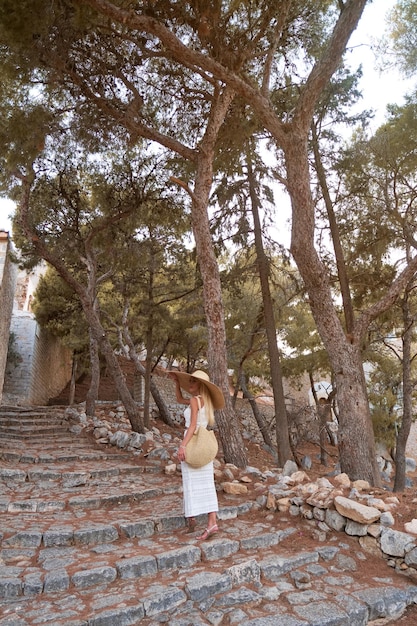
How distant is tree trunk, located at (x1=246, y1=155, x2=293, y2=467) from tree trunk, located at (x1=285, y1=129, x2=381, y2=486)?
2.72 metres

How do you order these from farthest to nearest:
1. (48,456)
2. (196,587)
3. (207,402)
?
(48,456) < (207,402) < (196,587)

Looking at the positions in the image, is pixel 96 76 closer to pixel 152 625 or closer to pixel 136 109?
pixel 136 109

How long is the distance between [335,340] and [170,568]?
334 cm

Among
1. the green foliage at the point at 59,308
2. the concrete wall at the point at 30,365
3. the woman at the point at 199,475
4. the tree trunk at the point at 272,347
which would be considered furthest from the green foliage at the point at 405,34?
the concrete wall at the point at 30,365

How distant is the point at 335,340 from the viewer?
18.1ft

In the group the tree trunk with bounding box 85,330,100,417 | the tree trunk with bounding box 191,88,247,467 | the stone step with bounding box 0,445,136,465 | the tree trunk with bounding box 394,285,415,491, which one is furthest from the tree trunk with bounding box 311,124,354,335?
the tree trunk with bounding box 85,330,100,417

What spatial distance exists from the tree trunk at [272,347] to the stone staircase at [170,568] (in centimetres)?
358

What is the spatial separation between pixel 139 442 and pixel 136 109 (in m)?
5.60

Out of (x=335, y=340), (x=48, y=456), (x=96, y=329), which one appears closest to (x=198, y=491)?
(x=335, y=340)

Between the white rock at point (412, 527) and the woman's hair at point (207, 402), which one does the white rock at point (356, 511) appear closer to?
the white rock at point (412, 527)

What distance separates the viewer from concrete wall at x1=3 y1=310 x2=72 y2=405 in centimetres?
1466

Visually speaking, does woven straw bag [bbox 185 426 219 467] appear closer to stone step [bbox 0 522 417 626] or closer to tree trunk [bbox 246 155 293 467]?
stone step [bbox 0 522 417 626]

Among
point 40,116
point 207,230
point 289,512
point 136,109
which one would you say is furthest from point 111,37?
point 289,512

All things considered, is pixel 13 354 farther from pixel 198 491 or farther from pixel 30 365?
pixel 198 491
